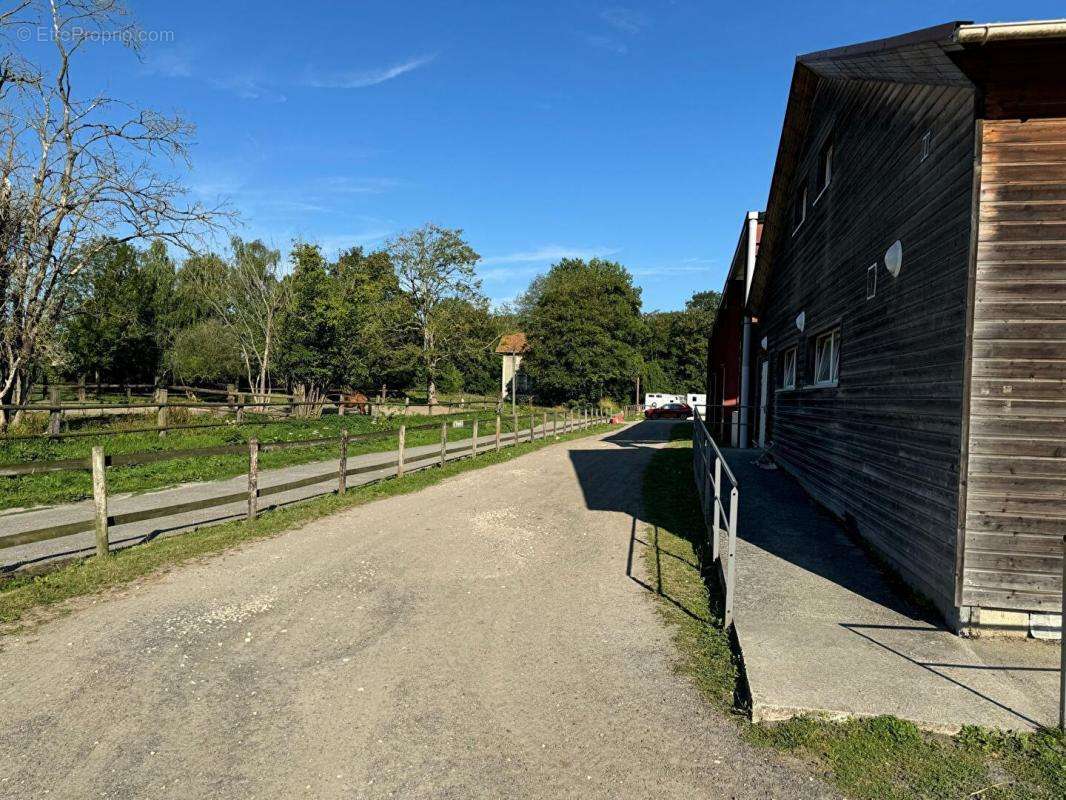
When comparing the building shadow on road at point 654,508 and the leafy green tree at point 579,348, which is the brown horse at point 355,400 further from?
the leafy green tree at point 579,348

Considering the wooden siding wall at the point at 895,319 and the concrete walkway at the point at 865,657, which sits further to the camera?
the wooden siding wall at the point at 895,319

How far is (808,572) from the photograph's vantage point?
618 cm

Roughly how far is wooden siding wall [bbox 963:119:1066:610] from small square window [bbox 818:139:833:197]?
197 inches

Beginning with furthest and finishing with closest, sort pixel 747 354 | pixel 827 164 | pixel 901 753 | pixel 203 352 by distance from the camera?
pixel 203 352
pixel 747 354
pixel 827 164
pixel 901 753

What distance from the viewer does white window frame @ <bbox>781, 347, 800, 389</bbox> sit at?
11.8 m

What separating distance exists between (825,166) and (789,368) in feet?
12.9

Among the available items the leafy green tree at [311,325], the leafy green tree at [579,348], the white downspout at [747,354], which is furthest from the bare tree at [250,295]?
the white downspout at [747,354]

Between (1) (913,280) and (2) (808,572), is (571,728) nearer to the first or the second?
(2) (808,572)

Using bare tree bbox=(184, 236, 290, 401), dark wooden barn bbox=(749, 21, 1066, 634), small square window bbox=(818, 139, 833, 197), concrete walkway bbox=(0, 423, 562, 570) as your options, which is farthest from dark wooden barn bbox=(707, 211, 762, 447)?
bare tree bbox=(184, 236, 290, 401)

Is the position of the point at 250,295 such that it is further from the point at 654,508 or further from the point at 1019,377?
the point at 1019,377

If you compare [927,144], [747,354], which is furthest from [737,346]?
[927,144]

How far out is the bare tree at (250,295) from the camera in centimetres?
3672

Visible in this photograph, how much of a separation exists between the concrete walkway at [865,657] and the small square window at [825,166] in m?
5.84

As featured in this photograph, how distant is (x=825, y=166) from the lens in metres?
9.95
